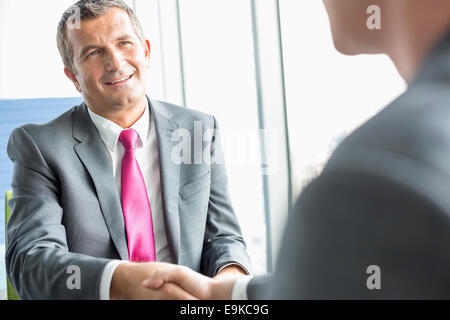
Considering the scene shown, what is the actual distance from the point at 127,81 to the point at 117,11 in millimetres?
218

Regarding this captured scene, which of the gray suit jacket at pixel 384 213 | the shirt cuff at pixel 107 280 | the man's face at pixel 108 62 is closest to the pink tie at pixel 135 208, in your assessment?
the man's face at pixel 108 62

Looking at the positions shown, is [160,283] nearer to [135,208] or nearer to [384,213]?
[135,208]

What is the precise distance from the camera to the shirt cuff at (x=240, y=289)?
0.84 m

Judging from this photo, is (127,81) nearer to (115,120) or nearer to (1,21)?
(115,120)

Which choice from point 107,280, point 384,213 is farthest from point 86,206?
point 384,213

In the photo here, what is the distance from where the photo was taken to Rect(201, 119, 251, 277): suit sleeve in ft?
4.82

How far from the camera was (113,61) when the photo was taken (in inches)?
60.6

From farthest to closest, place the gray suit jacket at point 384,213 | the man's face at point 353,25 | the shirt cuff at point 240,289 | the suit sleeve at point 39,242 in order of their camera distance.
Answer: the suit sleeve at point 39,242
the shirt cuff at point 240,289
the man's face at point 353,25
the gray suit jacket at point 384,213

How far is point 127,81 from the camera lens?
1.54 m

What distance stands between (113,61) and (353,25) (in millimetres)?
1095

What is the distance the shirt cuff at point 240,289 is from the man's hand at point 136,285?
18cm

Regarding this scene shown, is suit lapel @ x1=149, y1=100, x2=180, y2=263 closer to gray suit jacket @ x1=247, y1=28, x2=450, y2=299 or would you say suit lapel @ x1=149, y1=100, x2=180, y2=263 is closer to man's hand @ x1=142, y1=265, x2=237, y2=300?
man's hand @ x1=142, y1=265, x2=237, y2=300

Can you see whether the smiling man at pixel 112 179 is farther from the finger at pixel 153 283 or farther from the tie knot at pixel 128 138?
the finger at pixel 153 283
